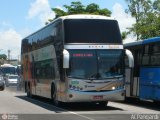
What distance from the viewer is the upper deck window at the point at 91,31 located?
21.4 m

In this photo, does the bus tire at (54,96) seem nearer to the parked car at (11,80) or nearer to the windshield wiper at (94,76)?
the windshield wiper at (94,76)

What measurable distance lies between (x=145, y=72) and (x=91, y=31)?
3145 millimetres

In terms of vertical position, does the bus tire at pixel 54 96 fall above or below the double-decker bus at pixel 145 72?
below

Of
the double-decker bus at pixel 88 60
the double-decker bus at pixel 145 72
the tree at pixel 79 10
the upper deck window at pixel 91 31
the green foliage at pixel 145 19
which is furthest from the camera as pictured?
the tree at pixel 79 10

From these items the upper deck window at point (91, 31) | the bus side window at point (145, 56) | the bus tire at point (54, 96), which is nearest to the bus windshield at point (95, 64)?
the upper deck window at point (91, 31)

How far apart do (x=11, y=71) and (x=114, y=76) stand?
206ft

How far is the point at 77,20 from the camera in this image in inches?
861

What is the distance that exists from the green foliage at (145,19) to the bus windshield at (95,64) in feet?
85.8

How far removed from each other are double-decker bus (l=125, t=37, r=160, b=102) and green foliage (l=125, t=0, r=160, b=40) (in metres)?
22.1

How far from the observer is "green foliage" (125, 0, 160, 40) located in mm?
47469

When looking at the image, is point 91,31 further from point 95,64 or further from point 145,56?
point 145,56

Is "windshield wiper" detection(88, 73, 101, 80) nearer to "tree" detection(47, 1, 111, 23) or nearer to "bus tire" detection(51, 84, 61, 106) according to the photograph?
"bus tire" detection(51, 84, 61, 106)

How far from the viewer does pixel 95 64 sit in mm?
21094

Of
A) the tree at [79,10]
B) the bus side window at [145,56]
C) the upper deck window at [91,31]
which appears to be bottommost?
the bus side window at [145,56]
